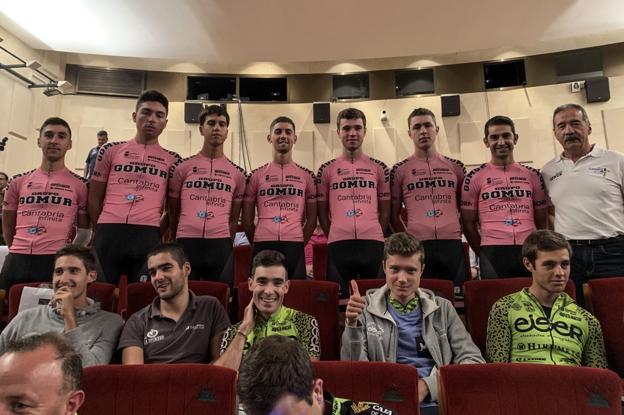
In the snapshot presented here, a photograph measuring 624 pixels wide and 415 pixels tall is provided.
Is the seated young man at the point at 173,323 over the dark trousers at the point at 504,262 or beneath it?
beneath

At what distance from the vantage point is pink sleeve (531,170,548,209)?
2656mm

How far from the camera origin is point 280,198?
2.71 m

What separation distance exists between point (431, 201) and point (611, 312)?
1.07 metres

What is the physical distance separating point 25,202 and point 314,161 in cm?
466

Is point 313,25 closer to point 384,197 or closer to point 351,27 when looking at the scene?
point 351,27

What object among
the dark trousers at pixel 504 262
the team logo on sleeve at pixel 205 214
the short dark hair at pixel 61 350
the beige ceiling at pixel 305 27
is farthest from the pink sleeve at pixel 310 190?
the beige ceiling at pixel 305 27

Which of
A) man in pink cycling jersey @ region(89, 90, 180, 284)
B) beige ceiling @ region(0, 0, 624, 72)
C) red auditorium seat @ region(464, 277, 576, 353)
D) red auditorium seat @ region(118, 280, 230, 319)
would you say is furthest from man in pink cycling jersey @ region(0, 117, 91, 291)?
beige ceiling @ region(0, 0, 624, 72)

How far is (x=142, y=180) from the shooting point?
8.55 ft

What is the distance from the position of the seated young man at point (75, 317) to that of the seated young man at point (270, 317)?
1.61ft

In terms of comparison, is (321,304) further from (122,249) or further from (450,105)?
(450,105)

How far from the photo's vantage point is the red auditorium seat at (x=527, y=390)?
1.12 meters

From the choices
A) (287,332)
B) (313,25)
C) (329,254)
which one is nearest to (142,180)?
(329,254)

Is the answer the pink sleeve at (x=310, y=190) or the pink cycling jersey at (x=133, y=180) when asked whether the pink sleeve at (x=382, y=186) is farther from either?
the pink cycling jersey at (x=133, y=180)

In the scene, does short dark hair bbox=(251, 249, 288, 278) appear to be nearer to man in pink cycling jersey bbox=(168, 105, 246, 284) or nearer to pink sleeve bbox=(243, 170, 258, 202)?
man in pink cycling jersey bbox=(168, 105, 246, 284)
